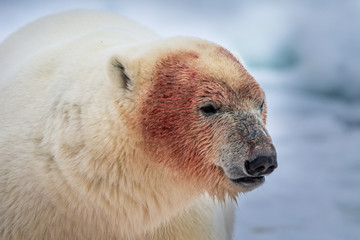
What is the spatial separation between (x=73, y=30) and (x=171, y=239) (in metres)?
2.27

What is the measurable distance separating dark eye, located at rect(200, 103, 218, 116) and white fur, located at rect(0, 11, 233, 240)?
444mm

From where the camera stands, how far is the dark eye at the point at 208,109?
2.78m

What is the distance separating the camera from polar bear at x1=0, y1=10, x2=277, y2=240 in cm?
276

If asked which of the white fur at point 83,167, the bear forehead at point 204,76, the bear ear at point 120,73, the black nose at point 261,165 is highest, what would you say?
the bear forehead at point 204,76

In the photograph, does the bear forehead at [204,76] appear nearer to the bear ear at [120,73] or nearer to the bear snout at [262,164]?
the bear ear at [120,73]

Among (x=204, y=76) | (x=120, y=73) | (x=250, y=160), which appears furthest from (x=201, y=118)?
(x=120, y=73)

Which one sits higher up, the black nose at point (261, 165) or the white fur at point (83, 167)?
the black nose at point (261, 165)

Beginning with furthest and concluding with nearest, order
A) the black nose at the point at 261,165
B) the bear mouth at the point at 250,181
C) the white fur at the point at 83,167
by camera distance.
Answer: the white fur at the point at 83,167, the bear mouth at the point at 250,181, the black nose at the point at 261,165

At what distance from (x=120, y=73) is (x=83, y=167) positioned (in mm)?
630

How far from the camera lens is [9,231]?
10.1 ft

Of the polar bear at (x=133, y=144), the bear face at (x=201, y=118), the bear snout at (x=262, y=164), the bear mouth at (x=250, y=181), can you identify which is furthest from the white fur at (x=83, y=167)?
the bear snout at (x=262, y=164)

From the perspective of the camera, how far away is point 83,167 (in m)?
2.85

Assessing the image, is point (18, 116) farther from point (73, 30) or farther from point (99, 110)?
point (73, 30)

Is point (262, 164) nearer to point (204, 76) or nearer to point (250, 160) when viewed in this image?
point (250, 160)
